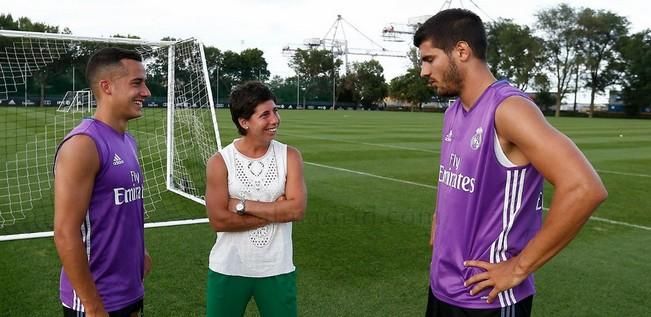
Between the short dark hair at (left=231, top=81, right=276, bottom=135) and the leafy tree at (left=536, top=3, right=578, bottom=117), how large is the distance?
221 feet

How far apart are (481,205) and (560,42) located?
70847 mm

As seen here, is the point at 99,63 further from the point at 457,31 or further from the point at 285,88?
the point at 285,88

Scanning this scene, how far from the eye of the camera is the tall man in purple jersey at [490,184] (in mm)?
1977

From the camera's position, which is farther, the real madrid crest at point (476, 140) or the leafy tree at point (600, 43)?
the leafy tree at point (600, 43)

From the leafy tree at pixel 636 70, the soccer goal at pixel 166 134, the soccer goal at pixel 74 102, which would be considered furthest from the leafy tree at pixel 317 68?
the soccer goal at pixel 166 134

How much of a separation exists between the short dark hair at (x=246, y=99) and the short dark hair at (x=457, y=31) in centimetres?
107

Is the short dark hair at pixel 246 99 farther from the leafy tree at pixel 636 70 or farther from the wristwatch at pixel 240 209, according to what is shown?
the leafy tree at pixel 636 70

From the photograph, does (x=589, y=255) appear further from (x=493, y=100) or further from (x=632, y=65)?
(x=632, y=65)

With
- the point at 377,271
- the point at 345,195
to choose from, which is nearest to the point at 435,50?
the point at 377,271

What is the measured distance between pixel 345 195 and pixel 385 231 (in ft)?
7.76

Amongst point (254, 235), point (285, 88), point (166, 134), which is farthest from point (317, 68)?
point (254, 235)

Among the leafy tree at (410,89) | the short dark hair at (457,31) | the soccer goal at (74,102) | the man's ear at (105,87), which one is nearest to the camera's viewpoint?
the short dark hair at (457,31)

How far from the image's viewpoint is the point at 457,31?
228 cm

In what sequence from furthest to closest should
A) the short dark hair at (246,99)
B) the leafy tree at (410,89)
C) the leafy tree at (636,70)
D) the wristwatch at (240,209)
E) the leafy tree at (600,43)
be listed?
the leafy tree at (410,89) < the leafy tree at (600,43) < the leafy tree at (636,70) < the short dark hair at (246,99) < the wristwatch at (240,209)
